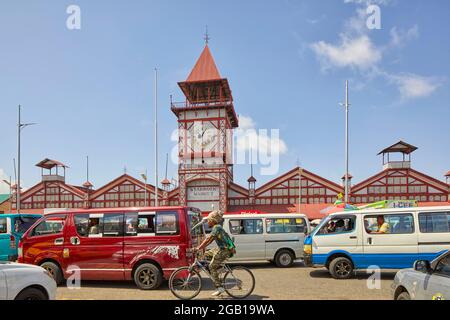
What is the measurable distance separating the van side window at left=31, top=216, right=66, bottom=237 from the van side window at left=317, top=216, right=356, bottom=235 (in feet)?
26.3

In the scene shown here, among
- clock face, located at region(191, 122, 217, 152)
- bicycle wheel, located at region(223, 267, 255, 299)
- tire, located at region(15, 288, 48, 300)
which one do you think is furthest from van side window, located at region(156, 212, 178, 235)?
clock face, located at region(191, 122, 217, 152)

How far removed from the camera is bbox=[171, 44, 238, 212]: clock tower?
117ft

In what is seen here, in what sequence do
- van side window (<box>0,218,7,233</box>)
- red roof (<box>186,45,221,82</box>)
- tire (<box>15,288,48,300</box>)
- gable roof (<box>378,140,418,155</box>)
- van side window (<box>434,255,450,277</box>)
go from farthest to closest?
1. red roof (<box>186,45,221,82</box>)
2. gable roof (<box>378,140,418,155</box>)
3. van side window (<box>0,218,7,233</box>)
4. tire (<box>15,288,48,300</box>)
5. van side window (<box>434,255,450,277</box>)

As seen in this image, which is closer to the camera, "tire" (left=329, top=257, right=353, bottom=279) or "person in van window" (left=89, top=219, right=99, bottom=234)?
"person in van window" (left=89, top=219, right=99, bottom=234)

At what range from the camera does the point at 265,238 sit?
13383 mm

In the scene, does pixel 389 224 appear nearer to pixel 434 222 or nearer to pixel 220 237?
pixel 434 222

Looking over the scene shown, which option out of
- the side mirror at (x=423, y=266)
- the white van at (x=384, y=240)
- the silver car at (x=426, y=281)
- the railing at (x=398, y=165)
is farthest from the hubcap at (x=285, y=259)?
the railing at (x=398, y=165)

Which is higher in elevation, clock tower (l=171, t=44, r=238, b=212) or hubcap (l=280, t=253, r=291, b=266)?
clock tower (l=171, t=44, r=238, b=212)

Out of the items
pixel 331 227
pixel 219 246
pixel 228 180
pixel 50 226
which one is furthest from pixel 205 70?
pixel 219 246

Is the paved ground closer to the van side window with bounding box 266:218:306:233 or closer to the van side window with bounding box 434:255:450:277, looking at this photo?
the van side window with bounding box 266:218:306:233

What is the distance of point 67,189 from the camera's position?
4044cm

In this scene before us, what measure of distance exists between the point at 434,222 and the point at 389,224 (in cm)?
132

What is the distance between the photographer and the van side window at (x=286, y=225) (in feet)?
44.4
